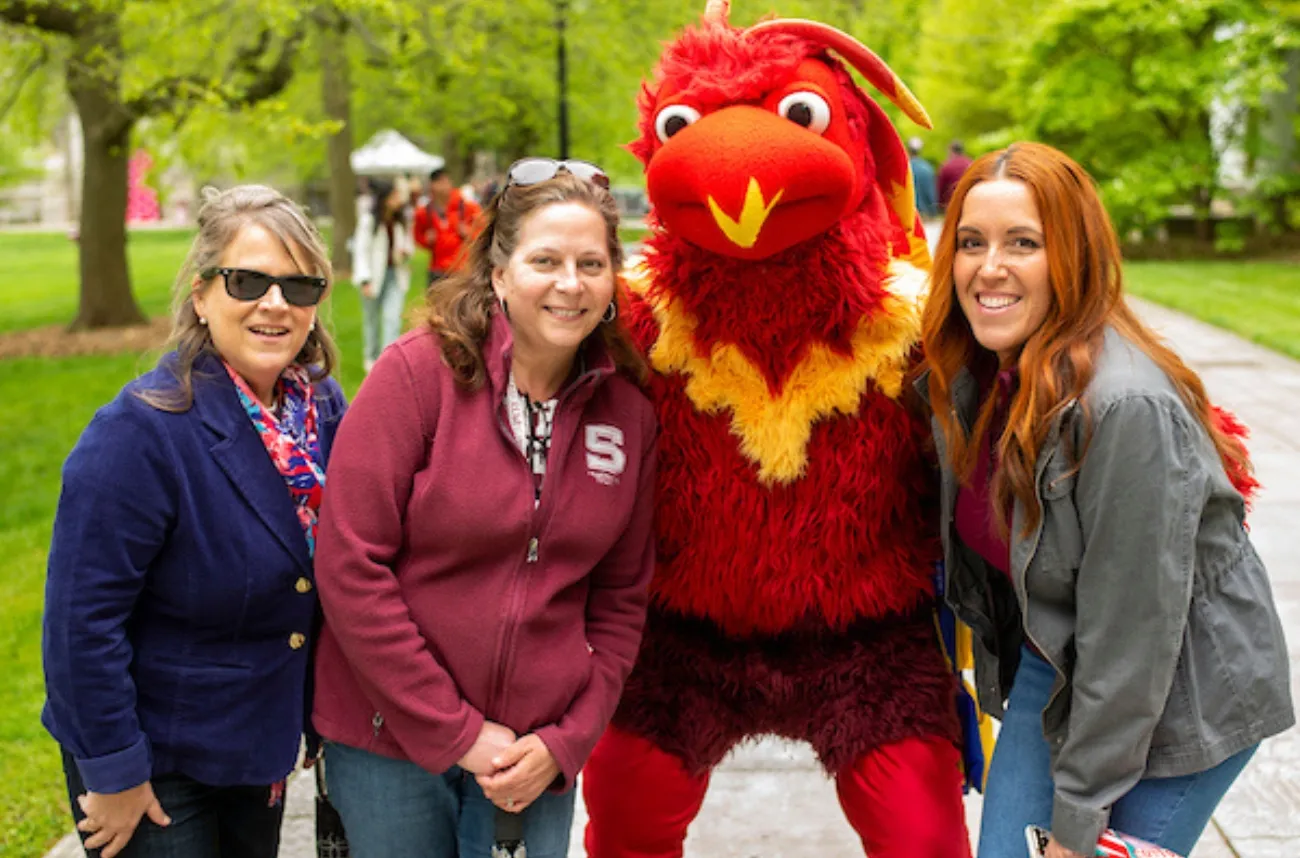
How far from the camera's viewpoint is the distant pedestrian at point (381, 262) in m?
10.2

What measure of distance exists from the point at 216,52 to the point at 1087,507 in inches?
461

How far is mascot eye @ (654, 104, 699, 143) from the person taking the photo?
2682mm

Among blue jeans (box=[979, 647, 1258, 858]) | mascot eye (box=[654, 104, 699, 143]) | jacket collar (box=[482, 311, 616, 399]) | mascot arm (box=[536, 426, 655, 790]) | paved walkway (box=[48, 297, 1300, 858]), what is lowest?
paved walkway (box=[48, 297, 1300, 858])

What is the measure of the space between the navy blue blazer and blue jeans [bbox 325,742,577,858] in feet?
0.43

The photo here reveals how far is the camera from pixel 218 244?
7.79 ft

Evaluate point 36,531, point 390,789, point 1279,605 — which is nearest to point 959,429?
point 390,789

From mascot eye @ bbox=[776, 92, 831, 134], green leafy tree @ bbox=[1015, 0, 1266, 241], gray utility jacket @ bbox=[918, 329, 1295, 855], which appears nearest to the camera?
gray utility jacket @ bbox=[918, 329, 1295, 855]

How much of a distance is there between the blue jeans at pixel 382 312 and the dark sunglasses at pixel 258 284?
8.22 meters

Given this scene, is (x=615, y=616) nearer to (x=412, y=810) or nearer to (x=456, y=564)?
(x=456, y=564)

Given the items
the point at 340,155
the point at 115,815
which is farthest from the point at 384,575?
the point at 340,155

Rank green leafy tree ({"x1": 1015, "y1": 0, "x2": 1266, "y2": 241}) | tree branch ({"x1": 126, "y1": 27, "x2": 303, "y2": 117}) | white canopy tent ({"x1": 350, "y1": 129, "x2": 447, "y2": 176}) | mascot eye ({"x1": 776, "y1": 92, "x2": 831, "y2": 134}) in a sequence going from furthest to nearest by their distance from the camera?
white canopy tent ({"x1": 350, "y1": 129, "x2": 447, "y2": 176})
green leafy tree ({"x1": 1015, "y1": 0, "x2": 1266, "y2": 241})
tree branch ({"x1": 126, "y1": 27, "x2": 303, "y2": 117})
mascot eye ({"x1": 776, "y1": 92, "x2": 831, "y2": 134})

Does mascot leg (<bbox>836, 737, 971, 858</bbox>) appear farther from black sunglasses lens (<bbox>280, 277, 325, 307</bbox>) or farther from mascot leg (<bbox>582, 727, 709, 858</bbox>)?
black sunglasses lens (<bbox>280, 277, 325, 307</bbox>)

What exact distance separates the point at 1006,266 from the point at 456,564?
45.6 inches

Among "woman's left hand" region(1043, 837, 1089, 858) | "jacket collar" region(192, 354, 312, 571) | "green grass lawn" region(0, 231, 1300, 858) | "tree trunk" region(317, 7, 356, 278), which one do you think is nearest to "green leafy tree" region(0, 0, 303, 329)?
"tree trunk" region(317, 7, 356, 278)
